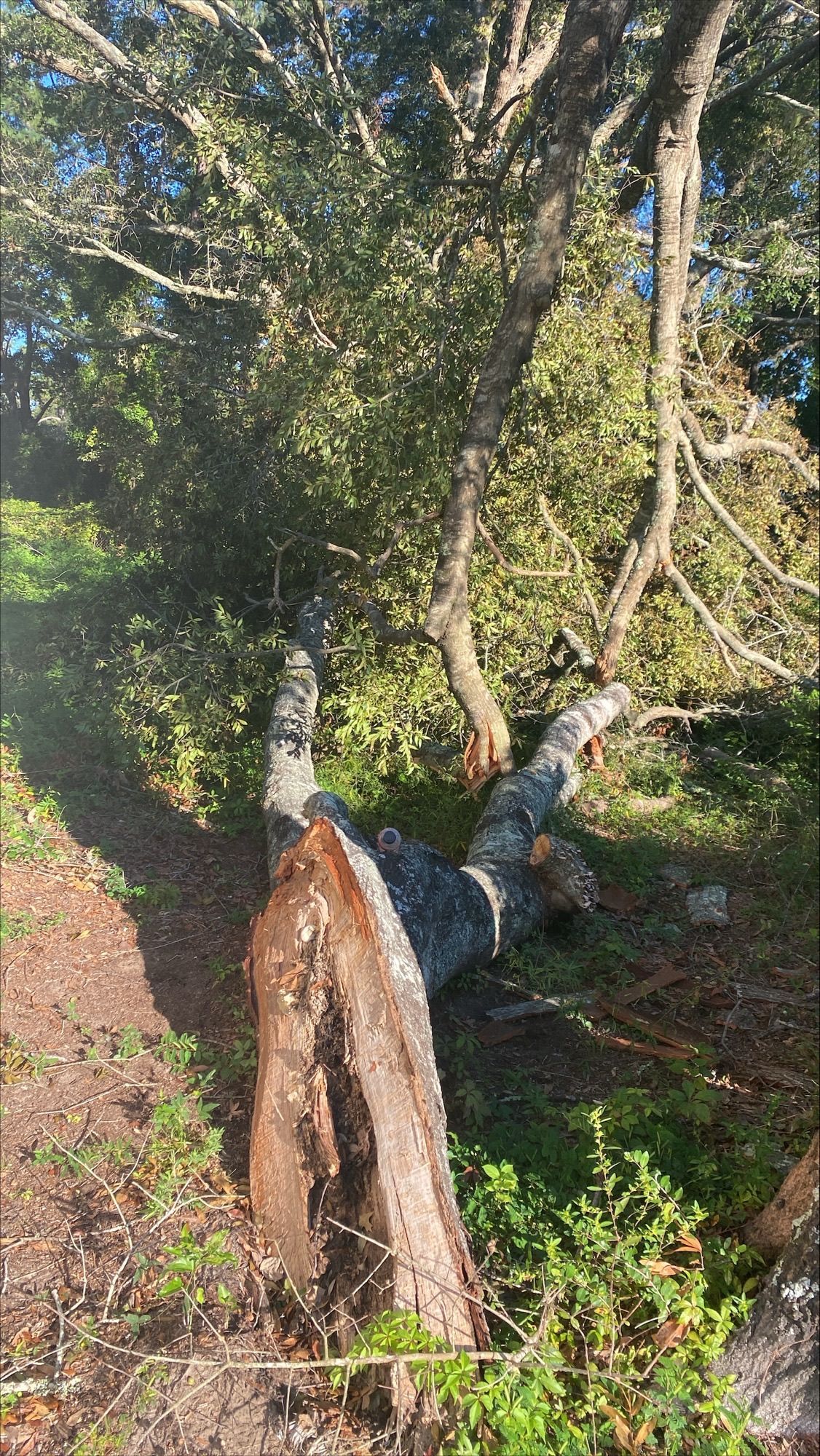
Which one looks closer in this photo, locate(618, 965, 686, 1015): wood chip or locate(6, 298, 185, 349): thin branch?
locate(618, 965, 686, 1015): wood chip

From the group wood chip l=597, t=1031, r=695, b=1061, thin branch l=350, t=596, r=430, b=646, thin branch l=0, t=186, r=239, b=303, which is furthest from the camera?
thin branch l=0, t=186, r=239, b=303

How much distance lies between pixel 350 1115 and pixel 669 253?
19.2 feet

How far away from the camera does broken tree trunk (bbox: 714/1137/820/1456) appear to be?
1.93m

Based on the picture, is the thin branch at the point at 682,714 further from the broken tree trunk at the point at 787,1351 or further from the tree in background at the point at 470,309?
the broken tree trunk at the point at 787,1351

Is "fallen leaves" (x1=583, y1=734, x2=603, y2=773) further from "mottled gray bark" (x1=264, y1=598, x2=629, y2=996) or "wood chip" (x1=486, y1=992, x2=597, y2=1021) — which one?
"wood chip" (x1=486, y1=992, x2=597, y2=1021)

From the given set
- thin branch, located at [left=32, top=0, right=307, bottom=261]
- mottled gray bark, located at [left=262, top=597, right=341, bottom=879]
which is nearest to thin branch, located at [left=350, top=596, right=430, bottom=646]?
mottled gray bark, located at [left=262, top=597, right=341, bottom=879]

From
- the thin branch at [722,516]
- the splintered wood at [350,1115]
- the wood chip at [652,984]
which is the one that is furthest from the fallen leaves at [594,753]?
the splintered wood at [350,1115]

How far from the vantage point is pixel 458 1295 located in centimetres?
224

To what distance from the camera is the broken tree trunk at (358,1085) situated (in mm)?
2301

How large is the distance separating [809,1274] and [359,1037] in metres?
1.34

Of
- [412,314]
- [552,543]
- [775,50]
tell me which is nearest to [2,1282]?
[412,314]

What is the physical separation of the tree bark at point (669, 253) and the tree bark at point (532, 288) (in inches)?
19.3

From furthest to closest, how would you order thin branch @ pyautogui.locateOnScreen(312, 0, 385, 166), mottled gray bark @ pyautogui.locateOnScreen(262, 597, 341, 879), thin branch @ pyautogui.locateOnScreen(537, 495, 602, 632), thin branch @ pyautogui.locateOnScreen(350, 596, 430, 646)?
thin branch @ pyautogui.locateOnScreen(312, 0, 385, 166) < thin branch @ pyautogui.locateOnScreen(537, 495, 602, 632) < thin branch @ pyautogui.locateOnScreen(350, 596, 430, 646) < mottled gray bark @ pyautogui.locateOnScreen(262, 597, 341, 879)

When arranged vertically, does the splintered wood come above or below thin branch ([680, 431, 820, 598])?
below
